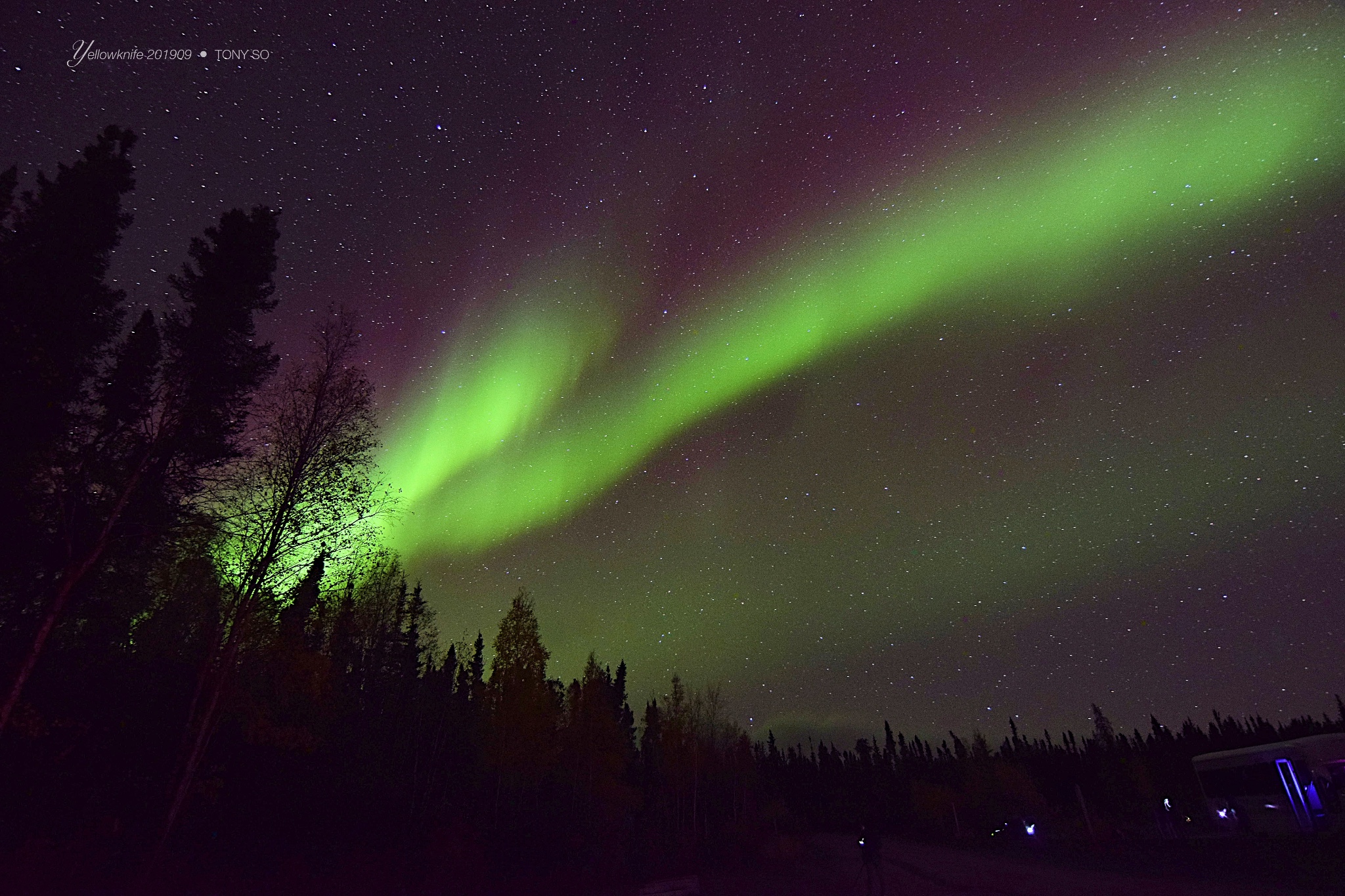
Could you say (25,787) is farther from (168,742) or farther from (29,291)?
(29,291)

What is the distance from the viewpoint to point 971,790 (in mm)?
98375

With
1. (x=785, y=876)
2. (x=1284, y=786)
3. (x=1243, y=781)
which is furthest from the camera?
(x=1243, y=781)

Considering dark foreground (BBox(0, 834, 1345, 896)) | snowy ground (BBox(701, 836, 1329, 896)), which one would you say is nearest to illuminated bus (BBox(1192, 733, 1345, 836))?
dark foreground (BBox(0, 834, 1345, 896))

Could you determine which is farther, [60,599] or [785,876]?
[785,876]

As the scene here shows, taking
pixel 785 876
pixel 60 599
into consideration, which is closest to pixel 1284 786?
pixel 785 876

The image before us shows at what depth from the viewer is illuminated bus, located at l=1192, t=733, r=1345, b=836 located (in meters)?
25.1

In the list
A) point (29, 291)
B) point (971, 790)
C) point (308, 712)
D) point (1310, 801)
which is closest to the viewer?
point (29, 291)

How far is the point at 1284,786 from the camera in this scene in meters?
25.9

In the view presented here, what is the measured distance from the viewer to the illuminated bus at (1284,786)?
2509cm

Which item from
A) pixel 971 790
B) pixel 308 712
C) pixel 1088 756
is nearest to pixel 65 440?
pixel 308 712

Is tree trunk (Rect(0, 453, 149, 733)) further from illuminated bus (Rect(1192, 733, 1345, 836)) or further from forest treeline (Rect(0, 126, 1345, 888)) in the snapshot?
illuminated bus (Rect(1192, 733, 1345, 836))

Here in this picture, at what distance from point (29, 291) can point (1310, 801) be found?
47.8m

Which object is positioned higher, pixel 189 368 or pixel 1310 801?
pixel 189 368

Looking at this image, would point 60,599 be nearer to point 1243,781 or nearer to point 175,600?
point 175,600
